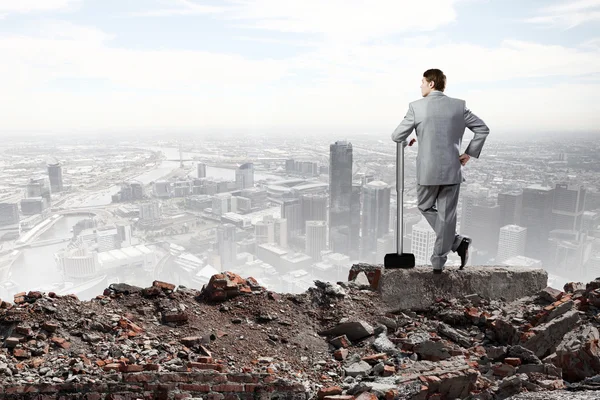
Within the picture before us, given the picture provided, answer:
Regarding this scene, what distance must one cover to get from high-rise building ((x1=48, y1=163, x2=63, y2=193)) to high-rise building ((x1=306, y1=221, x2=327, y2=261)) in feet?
29.7

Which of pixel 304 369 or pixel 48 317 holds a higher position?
pixel 48 317

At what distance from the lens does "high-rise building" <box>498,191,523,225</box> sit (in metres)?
10.9

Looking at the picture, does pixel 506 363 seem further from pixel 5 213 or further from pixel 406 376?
pixel 5 213

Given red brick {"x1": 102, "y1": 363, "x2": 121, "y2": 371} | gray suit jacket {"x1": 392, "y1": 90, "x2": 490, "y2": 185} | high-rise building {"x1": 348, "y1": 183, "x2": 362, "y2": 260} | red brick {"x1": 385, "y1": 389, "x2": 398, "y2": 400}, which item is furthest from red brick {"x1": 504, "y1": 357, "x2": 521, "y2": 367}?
high-rise building {"x1": 348, "y1": 183, "x2": 362, "y2": 260}

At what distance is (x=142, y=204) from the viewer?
15156 mm

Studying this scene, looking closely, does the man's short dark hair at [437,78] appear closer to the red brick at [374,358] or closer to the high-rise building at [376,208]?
the red brick at [374,358]

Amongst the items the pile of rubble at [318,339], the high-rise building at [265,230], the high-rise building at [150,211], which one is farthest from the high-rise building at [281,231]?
the pile of rubble at [318,339]

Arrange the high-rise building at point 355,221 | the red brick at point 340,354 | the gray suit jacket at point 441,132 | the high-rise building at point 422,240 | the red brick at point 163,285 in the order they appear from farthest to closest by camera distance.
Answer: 1. the high-rise building at point 355,221
2. the high-rise building at point 422,240
3. the red brick at point 163,285
4. the gray suit jacket at point 441,132
5. the red brick at point 340,354

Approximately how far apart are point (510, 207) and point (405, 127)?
324 inches

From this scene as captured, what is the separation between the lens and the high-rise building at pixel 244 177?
51.7 feet

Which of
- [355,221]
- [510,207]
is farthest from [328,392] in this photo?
[510,207]

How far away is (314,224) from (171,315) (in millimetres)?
8844

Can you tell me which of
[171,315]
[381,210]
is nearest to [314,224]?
[381,210]

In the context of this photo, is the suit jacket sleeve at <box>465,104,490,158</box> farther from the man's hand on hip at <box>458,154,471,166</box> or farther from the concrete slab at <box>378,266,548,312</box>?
the concrete slab at <box>378,266,548,312</box>
